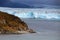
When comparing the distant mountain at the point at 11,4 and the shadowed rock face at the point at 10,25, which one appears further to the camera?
the distant mountain at the point at 11,4

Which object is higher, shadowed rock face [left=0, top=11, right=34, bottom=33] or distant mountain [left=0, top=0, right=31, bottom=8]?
distant mountain [left=0, top=0, right=31, bottom=8]

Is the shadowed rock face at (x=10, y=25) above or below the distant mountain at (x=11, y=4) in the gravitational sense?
below

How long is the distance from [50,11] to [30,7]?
0.83 feet

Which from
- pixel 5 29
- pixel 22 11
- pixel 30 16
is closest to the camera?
pixel 5 29

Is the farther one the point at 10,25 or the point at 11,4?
the point at 11,4

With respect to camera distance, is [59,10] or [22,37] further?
[59,10]

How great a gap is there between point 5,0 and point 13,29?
1.04 meters

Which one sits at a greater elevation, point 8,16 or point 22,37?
point 8,16

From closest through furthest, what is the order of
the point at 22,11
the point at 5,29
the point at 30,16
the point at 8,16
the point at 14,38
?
the point at 14,38
the point at 5,29
the point at 8,16
the point at 30,16
the point at 22,11

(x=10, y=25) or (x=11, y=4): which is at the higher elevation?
(x=11, y=4)

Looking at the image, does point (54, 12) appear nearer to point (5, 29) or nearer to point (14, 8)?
point (14, 8)

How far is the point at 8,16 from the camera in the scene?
84.4 inches

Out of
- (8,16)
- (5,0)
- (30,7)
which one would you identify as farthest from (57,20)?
(8,16)

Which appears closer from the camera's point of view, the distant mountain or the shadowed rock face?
the shadowed rock face
